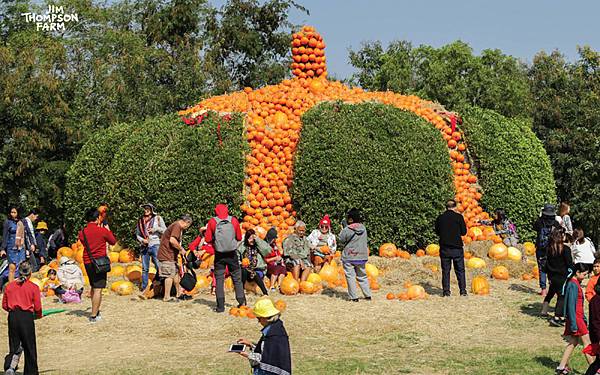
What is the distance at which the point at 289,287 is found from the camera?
14828 mm

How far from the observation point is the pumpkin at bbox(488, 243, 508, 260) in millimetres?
17859

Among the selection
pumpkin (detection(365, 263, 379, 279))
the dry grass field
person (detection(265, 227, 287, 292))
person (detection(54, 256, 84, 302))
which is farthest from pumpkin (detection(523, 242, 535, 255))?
person (detection(54, 256, 84, 302))

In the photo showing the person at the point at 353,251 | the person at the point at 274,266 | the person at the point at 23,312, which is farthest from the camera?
the person at the point at 274,266

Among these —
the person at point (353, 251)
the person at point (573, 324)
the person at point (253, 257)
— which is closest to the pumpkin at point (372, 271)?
the person at point (353, 251)

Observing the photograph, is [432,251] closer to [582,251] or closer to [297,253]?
[297,253]

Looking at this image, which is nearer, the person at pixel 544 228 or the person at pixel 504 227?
the person at pixel 544 228

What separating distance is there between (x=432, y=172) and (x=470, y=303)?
505cm

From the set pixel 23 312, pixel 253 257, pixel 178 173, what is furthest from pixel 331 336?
pixel 178 173

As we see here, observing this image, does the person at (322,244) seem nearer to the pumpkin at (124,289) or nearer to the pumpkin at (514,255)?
the pumpkin at (124,289)

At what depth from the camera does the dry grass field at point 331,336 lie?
10492 mm

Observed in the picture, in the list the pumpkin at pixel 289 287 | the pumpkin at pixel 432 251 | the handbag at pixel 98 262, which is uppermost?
the handbag at pixel 98 262

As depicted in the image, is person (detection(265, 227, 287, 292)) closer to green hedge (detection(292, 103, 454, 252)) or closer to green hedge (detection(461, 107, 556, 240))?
green hedge (detection(292, 103, 454, 252))

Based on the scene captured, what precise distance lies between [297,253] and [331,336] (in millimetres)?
3551

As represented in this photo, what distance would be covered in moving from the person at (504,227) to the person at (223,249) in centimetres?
788
